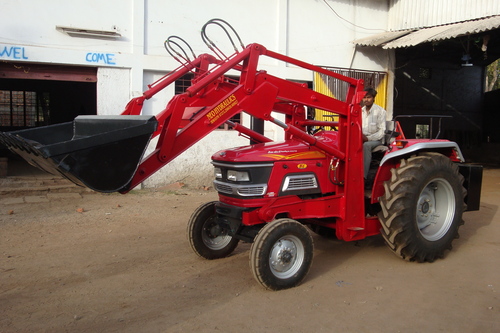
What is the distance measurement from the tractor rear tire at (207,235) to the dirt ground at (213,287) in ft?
0.46

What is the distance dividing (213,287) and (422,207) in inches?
109

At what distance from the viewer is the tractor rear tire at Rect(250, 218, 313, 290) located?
4090 millimetres

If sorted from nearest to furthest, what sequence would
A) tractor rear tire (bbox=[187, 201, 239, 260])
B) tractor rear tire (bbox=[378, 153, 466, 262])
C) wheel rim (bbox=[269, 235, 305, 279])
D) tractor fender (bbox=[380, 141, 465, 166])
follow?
1. wheel rim (bbox=[269, 235, 305, 279])
2. tractor rear tire (bbox=[378, 153, 466, 262])
3. tractor fender (bbox=[380, 141, 465, 166])
4. tractor rear tire (bbox=[187, 201, 239, 260])

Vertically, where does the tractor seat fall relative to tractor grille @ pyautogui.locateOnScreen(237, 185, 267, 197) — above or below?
above

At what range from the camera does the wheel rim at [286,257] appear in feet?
13.9

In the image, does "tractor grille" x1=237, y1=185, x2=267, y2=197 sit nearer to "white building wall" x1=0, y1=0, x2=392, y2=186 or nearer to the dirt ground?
the dirt ground

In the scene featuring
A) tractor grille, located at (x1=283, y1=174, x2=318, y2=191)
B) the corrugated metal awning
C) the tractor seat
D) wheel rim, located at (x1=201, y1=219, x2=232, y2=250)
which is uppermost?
the corrugated metal awning

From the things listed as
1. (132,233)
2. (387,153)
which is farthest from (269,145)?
(132,233)

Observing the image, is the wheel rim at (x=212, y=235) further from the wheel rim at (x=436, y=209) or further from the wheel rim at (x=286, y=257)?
the wheel rim at (x=436, y=209)

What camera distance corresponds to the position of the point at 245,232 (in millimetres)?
4586

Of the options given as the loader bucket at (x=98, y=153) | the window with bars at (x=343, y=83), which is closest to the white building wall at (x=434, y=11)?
the window with bars at (x=343, y=83)

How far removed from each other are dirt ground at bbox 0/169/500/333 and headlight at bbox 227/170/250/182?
1057 millimetres

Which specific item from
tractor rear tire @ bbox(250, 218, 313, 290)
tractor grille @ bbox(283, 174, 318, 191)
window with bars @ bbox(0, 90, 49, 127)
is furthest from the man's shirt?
window with bars @ bbox(0, 90, 49, 127)

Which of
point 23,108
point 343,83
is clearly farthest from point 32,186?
point 343,83
